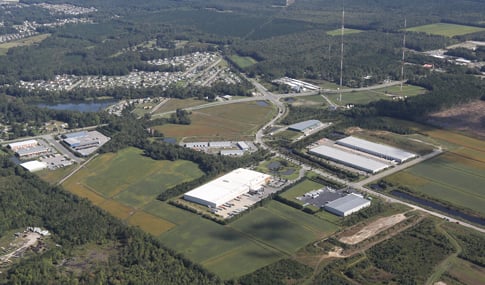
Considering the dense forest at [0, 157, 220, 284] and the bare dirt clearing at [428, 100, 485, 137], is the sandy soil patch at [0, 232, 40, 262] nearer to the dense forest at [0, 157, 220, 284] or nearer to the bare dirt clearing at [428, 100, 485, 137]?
the dense forest at [0, 157, 220, 284]

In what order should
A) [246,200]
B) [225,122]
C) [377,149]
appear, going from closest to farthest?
[246,200]
[377,149]
[225,122]

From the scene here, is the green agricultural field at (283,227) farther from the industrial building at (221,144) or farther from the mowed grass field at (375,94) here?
the mowed grass field at (375,94)

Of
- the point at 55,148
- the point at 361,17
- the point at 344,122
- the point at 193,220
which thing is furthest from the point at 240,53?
the point at 193,220

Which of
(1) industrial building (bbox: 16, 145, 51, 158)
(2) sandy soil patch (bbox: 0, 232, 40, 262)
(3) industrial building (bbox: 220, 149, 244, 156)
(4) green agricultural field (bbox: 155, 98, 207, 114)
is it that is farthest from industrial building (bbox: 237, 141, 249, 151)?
(2) sandy soil patch (bbox: 0, 232, 40, 262)

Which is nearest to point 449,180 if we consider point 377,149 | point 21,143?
point 377,149

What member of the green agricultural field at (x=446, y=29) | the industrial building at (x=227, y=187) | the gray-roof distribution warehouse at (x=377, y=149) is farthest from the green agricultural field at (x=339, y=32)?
the industrial building at (x=227, y=187)

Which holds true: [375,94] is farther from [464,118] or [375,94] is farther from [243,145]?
[243,145]
